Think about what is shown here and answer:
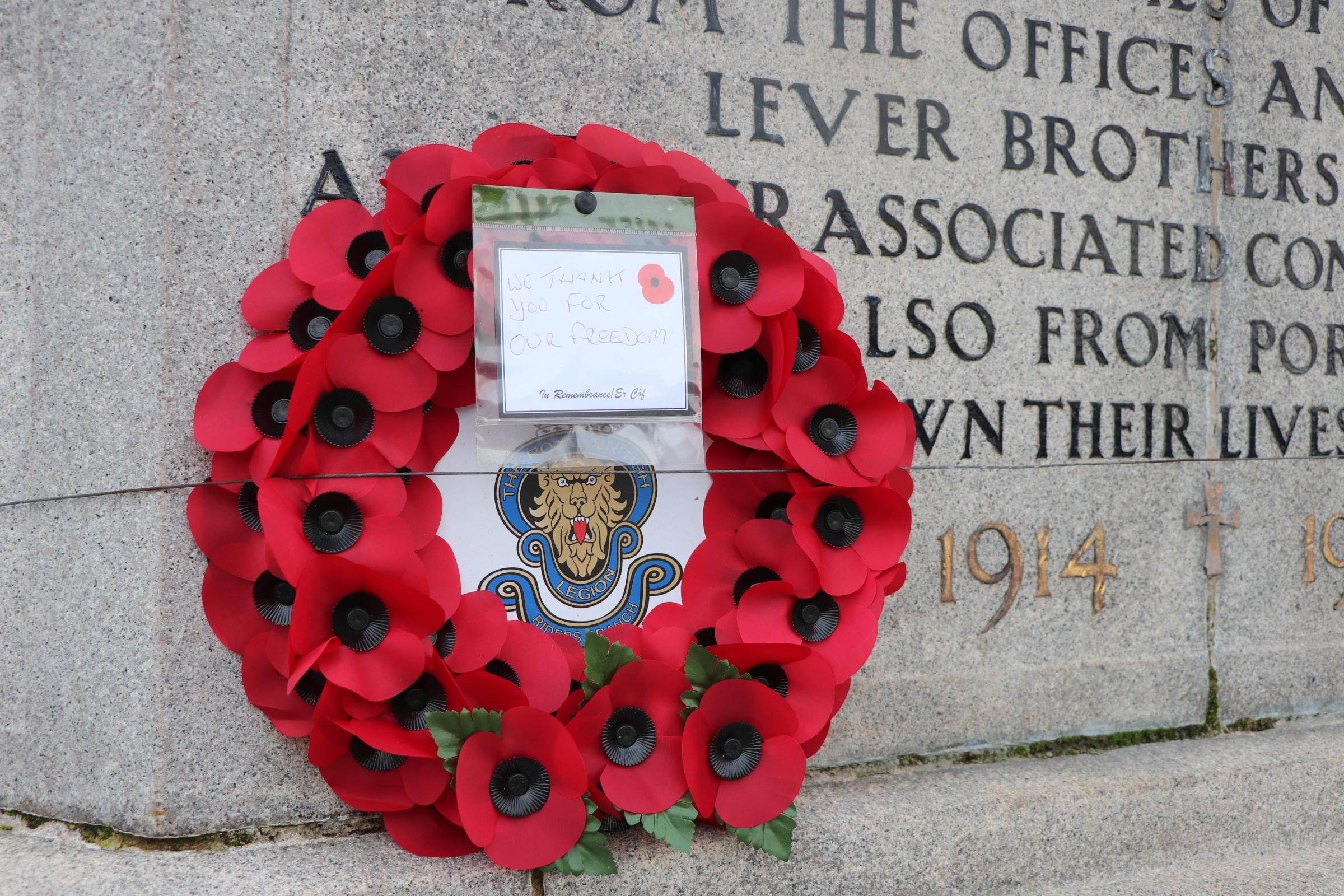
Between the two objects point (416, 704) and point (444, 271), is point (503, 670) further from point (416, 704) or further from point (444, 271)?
point (444, 271)

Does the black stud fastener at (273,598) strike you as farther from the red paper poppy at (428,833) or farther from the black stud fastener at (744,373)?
the black stud fastener at (744,373)

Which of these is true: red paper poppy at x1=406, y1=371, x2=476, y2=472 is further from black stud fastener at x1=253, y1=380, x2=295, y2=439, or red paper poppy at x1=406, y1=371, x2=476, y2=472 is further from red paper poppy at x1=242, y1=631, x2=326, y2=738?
red paper poppy at x1=242, y1=631, x2=326, y2=738

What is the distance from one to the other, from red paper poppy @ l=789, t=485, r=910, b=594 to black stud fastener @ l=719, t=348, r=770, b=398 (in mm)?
256

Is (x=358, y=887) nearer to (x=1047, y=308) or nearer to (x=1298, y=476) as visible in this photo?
(x=1047, y=308)

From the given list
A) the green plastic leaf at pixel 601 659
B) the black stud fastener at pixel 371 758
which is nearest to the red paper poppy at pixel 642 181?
the green plastic leaf at pixel 601 659

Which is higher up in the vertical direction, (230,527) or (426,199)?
(426,199)

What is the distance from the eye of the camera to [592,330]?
198cm

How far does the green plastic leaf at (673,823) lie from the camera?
1849 mm

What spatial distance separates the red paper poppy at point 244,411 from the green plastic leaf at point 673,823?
40.3 inches

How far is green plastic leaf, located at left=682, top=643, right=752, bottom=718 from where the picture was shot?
6.36 ft

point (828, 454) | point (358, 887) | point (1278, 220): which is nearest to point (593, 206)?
point (828, 454)

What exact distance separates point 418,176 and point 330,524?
74 cm

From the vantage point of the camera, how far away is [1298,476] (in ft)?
9.62

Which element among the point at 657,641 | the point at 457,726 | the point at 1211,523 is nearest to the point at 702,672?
the point at 657,641
